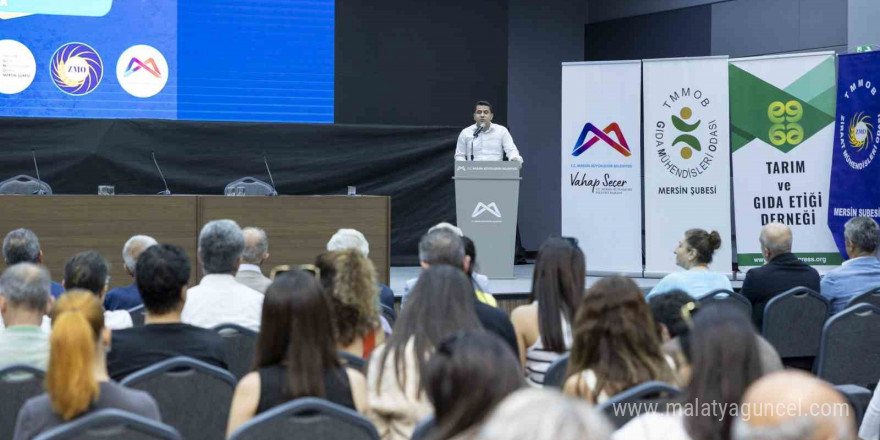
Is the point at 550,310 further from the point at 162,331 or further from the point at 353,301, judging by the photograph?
the point at 162,331

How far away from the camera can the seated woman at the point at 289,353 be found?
251 cm

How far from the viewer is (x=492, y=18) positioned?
11211mm

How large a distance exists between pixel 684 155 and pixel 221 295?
18.0 feet

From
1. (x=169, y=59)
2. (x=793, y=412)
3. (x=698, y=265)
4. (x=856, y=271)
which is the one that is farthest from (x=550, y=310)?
(x=169, y=59)

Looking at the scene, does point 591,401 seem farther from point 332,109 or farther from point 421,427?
point 332,109

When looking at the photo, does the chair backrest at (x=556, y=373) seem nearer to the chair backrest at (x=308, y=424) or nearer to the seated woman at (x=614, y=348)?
the seated woman at (x=614, y=348)

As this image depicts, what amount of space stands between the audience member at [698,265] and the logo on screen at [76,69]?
616 cm

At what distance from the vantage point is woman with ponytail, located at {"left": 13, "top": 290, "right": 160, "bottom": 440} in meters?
2.15

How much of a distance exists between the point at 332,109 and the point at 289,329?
301 inches

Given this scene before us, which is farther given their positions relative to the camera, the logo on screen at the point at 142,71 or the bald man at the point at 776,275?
the logo on screen at the point at 142,71

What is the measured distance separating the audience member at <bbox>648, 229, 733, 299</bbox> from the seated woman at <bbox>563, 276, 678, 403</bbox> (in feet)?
7.26

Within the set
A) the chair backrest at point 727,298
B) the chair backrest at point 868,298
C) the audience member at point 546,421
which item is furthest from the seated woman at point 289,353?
the chair backrest at point 868,298

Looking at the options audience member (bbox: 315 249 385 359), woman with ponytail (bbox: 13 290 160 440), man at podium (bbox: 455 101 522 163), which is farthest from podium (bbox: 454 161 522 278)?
woman with ponytail (bbox: 13 290 160 440)

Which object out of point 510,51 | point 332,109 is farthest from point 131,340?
point 510,51
